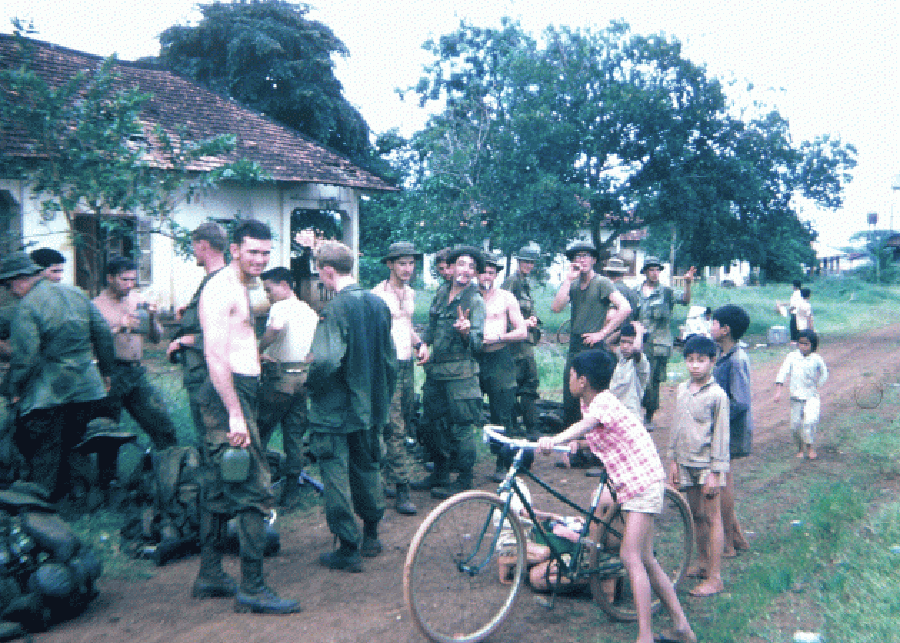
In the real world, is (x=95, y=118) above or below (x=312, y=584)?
above

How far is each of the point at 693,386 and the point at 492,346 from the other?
95.6 inches

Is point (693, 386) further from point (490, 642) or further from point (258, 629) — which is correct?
point (258, 629)

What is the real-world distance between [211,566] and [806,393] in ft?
20.8

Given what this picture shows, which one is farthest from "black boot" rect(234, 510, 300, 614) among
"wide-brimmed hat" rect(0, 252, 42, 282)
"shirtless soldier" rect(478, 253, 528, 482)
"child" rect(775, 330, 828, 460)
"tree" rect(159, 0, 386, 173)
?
"tree" rect(159, 0, 386, 173)

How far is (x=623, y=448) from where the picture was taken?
4.15 m

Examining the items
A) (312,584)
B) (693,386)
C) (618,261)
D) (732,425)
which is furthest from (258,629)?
(618,261)

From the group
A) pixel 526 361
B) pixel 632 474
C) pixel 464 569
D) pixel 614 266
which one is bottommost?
pixel 464 569

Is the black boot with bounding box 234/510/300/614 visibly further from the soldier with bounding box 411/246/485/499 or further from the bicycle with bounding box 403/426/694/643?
the soldier with bounding box 411/246/485/499

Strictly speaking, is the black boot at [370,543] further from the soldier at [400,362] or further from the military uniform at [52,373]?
the military uniform at [52,373]

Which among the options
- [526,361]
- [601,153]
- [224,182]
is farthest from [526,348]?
[601,153]

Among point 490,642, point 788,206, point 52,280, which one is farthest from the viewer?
point 788,206

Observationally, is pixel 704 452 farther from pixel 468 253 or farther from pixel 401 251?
pixel 401 251

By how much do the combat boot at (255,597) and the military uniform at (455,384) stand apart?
96.9 inches

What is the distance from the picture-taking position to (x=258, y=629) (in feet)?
13.8
